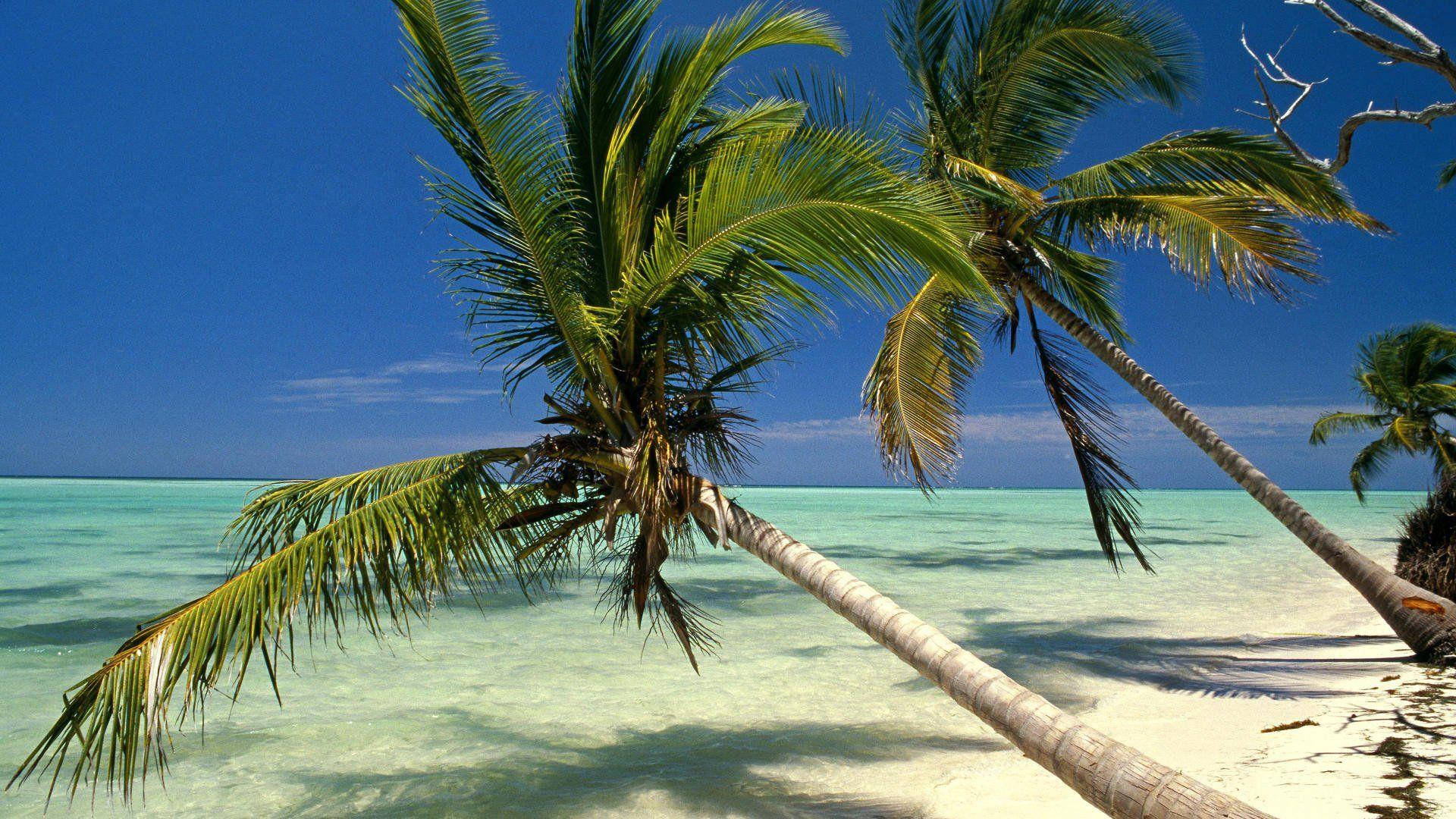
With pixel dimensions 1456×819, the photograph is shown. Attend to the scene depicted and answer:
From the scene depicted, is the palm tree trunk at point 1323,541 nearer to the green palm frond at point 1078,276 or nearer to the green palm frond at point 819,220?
the green palm frond at point 1078,276

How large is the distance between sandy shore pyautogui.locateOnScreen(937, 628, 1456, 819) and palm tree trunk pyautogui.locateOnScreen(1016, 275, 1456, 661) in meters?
0.34

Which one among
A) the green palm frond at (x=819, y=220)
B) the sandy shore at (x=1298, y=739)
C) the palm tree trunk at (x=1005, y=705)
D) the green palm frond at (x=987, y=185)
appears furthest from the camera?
the green palm frond at (x=987, y=185)

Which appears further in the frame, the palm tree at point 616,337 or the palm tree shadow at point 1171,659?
the palm tree shadow at point 1171,659

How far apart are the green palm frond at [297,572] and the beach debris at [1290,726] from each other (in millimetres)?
5120

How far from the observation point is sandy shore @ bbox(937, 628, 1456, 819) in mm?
→ 3971

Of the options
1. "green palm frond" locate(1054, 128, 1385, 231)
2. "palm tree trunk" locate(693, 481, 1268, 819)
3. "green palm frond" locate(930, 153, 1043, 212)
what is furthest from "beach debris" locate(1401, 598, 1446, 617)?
"palm tree trunk" locate(693, 481, 1268, 819)

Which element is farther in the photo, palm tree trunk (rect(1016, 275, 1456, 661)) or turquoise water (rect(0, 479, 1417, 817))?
palm tree trunk (rect(1016, 275, 1456, 661))

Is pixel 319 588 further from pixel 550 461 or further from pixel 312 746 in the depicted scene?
pixel 312 746

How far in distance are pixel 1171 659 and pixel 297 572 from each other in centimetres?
891

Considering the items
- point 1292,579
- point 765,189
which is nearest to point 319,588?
point 765,189

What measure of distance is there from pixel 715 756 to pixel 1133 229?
5.66 meters

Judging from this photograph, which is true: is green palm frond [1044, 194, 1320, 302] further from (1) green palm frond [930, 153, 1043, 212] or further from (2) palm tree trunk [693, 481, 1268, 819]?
(2) palm tree trunk [693, 481, 1268, 819]

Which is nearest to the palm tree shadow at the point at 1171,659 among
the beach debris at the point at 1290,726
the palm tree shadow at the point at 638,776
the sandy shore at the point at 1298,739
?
the sandy shore at the point at 1298,739

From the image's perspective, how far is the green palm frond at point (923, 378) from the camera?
6.32m
